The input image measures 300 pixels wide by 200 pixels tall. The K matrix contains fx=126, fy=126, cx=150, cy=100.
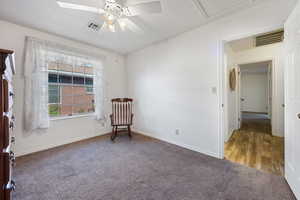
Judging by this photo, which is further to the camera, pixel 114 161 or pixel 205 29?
pixel 205 29

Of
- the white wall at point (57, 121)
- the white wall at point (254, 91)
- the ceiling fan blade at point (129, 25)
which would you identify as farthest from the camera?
the white wall at point (254, 91)

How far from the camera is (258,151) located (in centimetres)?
237

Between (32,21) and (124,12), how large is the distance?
1.65 m

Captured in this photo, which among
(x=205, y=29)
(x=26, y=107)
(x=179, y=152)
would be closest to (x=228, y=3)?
(x=205, y=29)

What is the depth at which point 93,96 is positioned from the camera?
11.0 feet

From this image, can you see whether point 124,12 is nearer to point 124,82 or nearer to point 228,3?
point 228,3

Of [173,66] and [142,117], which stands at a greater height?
[173,66]

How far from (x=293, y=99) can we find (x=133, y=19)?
7.70 feet

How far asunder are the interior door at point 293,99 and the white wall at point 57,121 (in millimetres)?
3432

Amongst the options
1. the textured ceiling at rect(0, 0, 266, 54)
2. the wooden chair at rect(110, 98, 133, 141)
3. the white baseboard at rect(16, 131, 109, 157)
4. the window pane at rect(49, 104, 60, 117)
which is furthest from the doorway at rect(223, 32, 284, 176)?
the window pane at rect(49, 104, 60, 117)

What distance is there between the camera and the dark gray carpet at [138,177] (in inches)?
53.6

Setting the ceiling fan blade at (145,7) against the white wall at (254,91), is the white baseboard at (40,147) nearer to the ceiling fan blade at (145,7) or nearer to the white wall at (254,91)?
the ceiling fan blade at (145,7)

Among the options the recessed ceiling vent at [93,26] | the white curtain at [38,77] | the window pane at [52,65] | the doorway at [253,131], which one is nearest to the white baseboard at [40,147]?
the white curtain at [38,77]

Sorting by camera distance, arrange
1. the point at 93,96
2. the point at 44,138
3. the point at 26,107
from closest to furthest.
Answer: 1. the point at 26,107
2. the point at 44,138
3. the point at 93,96
